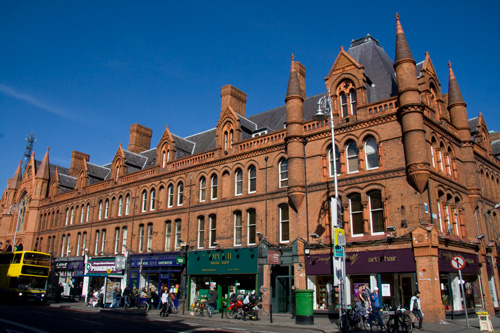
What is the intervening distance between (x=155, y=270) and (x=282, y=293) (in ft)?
40.5

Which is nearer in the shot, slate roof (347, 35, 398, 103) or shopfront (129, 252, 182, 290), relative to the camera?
slate roof (347, 35, 398, 103)

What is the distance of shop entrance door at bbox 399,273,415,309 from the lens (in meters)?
20.0

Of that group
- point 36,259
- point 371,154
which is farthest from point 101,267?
point 371,154

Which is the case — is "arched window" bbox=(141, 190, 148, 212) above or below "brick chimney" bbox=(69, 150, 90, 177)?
below

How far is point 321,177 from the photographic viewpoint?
2408cm

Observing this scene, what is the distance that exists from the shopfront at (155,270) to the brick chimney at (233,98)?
13.4 metres

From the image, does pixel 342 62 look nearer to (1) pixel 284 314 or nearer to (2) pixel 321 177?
(2) pixel 321 177

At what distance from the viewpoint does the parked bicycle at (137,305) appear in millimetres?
26906

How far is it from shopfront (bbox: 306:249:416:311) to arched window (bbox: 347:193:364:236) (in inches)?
52.9

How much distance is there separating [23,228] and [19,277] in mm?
22117

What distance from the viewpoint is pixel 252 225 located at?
27.2 meters

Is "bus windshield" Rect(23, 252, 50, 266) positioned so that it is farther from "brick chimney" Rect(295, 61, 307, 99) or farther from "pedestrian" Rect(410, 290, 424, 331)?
"pedestrian" Rect(410, 290, 424, 331)

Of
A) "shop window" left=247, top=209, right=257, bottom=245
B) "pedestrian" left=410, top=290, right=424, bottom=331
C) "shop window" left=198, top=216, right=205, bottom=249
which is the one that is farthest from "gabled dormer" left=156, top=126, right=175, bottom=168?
"pedestrian" left=410, top=290, right=424, bottom=331

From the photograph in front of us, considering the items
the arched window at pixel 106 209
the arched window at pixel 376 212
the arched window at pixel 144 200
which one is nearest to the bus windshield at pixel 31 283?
the arched window at pixel 106 209
